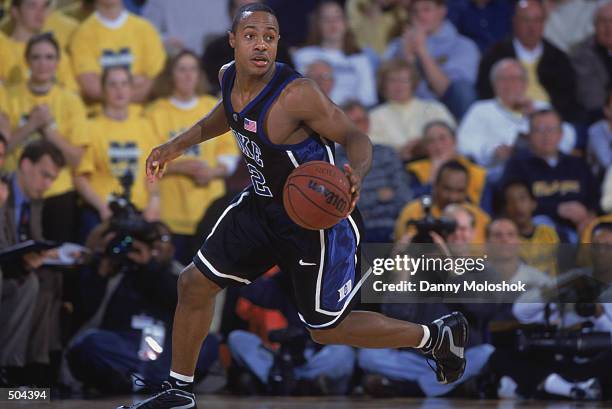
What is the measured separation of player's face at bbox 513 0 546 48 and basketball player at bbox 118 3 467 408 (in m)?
4.75

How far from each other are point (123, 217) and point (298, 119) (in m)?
3.05

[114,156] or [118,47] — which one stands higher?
[118,47]

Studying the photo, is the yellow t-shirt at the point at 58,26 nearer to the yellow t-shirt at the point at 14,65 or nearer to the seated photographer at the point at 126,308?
the yellow t-shirt at the point at 14,65

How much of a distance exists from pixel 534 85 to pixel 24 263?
4688 millimetres

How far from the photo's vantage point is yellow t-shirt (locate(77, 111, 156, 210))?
8102 mm

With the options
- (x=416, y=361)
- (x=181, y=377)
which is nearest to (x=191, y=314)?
(x=181, y=377)

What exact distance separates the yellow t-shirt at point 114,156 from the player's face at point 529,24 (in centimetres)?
346

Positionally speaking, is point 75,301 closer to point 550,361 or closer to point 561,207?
point 550,361

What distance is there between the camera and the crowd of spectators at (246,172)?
726cm

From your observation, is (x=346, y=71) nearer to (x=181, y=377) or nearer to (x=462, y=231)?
(x=462, y=231)

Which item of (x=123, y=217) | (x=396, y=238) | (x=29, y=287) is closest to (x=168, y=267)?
(x=123, y=217)

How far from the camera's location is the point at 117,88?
8.23m

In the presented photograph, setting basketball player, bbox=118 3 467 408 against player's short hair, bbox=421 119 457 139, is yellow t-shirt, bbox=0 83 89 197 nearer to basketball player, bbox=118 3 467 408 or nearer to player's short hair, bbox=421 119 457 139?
player's short hair, bbox=421 119 457 139

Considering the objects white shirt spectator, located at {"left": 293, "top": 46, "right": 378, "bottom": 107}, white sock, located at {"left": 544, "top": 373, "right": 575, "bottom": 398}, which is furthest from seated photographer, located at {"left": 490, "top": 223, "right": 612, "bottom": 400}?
white shirt spectator, located at {"left": 293, "top": 46, "right": 378, "bottom": 107}
